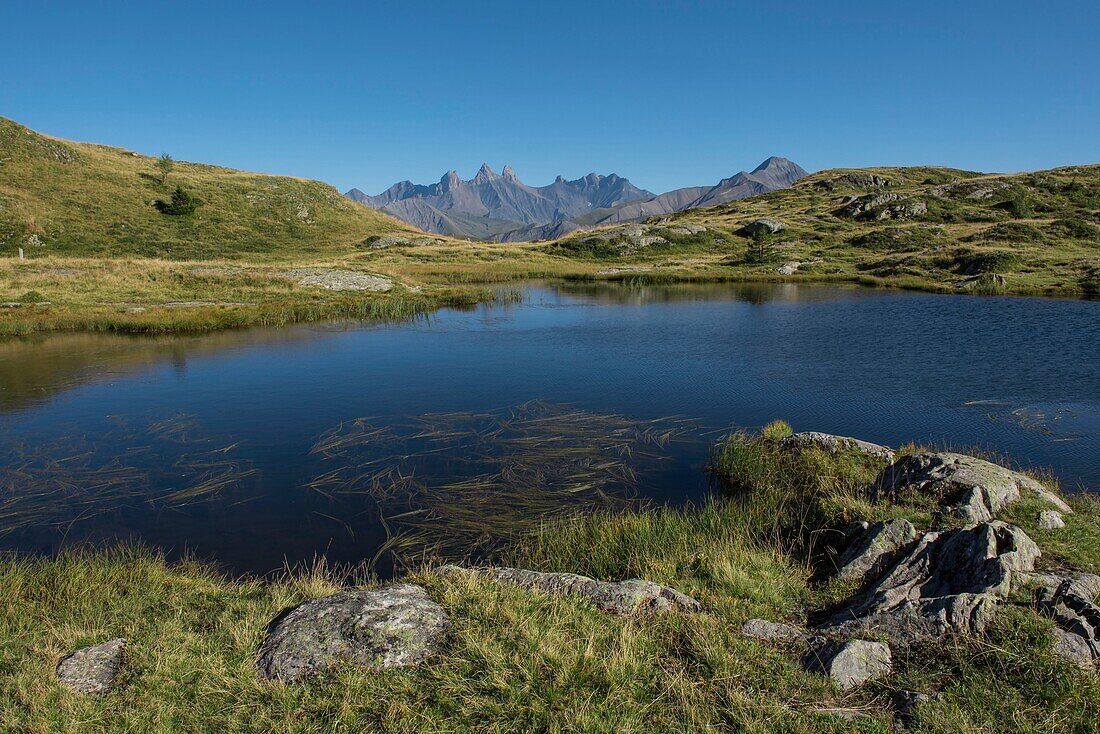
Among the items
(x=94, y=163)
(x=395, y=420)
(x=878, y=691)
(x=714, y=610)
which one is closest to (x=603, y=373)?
(x=395, y=420)

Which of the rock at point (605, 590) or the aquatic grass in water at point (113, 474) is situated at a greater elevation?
the rock at point (605, 590)

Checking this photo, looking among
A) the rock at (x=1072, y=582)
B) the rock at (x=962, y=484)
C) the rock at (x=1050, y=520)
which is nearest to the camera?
the rock at (x=1072, y=582)

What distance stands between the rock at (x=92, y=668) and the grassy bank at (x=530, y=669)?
0.50 feet

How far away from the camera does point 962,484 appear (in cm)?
1066

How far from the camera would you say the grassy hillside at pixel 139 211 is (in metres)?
84.3

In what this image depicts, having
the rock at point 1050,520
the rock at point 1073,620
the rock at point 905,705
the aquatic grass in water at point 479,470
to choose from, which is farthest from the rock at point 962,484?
the aquatic grass in water at point 479,470

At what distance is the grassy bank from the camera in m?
5.64

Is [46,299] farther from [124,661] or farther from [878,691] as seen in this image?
[878,691]

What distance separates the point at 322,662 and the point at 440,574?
2515mm

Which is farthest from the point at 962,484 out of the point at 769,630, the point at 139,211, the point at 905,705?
the point at 139,211

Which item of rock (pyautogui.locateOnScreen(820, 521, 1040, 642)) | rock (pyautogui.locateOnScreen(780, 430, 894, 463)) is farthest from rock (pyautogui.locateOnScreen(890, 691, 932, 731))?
rock (pyautogui.locateOnScreen(780, 430, 894, 463))

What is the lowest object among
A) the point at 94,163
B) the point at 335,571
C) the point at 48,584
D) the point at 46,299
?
the point at 335,571

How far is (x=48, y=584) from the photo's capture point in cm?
916

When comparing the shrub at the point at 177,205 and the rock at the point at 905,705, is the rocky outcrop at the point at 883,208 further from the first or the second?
the shrub at the point at 177,205
